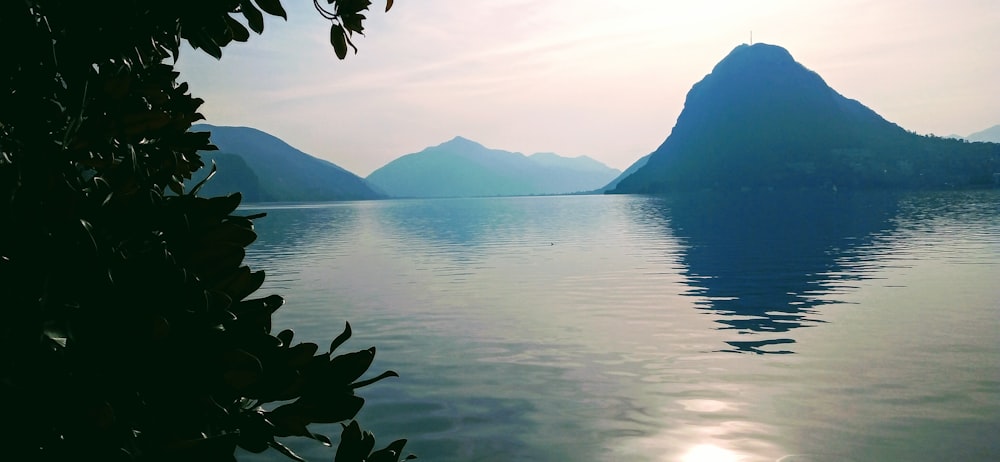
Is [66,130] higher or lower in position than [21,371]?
higher

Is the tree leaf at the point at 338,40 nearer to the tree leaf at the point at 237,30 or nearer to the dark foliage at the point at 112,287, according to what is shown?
the tree leaf at the point at 237,30

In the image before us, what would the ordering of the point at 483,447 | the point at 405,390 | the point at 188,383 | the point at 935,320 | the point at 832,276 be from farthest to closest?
the point at 832,276
the point at 935,320
the point at 405,390
the point at 483,447
the point at 188,383

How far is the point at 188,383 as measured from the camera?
1644mm

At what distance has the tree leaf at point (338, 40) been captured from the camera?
8.41 ft

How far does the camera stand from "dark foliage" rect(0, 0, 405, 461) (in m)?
1.50

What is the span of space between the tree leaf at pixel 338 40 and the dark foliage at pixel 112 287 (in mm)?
606

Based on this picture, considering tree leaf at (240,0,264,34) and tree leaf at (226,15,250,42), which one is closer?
tree leaf at (240,0,264,34)

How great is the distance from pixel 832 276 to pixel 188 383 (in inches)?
1414

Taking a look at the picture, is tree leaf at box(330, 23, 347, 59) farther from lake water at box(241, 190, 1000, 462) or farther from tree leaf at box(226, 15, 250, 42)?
lake water at box(241, 190, 1000, 462)

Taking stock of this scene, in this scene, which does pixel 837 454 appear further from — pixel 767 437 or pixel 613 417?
pixel 613 417

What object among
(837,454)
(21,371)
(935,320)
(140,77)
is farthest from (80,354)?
(935,320)

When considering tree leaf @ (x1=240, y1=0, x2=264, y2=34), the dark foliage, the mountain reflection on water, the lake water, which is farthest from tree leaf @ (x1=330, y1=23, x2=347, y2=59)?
the mountain reflection on water

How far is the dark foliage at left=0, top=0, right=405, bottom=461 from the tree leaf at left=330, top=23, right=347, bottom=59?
61cm

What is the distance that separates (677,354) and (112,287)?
18043 millimetres
